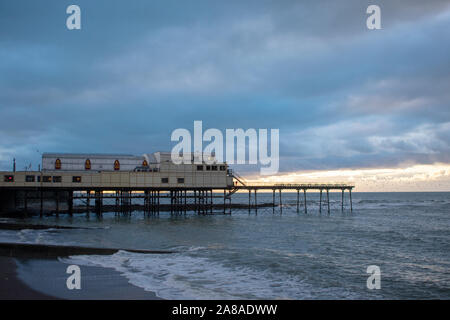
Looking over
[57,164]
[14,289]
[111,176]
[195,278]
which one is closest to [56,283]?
[14,289]

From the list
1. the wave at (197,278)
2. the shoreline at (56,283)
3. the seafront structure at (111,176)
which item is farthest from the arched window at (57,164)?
the shoreline at (56,283)

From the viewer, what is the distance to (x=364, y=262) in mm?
20891

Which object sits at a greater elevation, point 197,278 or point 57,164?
point 57,164

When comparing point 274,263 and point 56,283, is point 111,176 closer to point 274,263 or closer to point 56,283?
point 274,263

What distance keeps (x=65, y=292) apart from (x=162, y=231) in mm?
22274

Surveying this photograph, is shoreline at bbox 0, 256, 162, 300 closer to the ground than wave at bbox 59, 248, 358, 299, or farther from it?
farther from it

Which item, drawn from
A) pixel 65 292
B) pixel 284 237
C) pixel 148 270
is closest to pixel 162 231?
pixel 284 237

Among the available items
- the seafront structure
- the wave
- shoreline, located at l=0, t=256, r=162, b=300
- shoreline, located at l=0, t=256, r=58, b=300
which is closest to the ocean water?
the wave

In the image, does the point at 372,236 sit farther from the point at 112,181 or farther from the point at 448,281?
the point at 112,181

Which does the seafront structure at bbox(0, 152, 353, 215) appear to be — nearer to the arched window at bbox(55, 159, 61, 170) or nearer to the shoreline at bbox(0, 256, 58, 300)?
the arched window at bbox(55, 159, 61, 170)

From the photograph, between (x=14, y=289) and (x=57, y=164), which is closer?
(x=14, y=289)

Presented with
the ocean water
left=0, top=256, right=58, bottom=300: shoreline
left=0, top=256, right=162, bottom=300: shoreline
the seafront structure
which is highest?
the seafront structure
